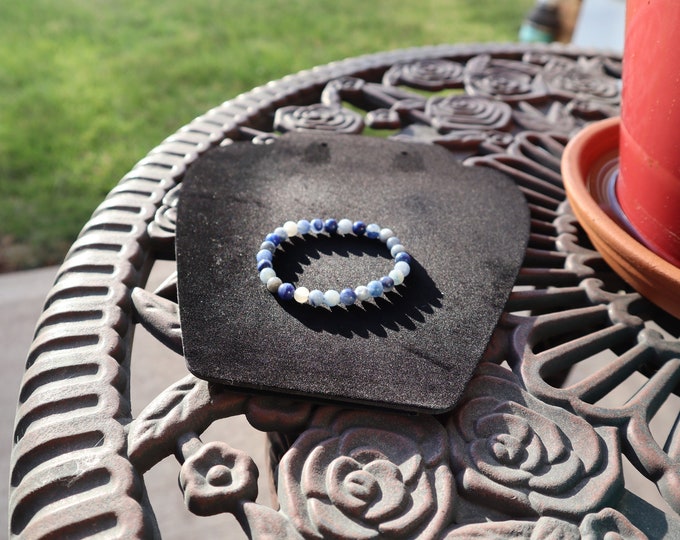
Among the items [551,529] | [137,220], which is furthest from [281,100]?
[551,529]

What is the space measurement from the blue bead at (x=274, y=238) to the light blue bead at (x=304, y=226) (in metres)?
0.03

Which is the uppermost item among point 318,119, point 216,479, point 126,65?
point 318,119

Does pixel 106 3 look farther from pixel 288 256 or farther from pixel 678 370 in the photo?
pixel 678 370

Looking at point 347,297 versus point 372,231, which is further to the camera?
point 372,231

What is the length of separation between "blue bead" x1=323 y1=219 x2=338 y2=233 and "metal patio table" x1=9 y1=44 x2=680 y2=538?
199mm

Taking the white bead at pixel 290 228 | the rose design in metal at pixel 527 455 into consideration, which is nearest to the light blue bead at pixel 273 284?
the white bead at pixel 290 228

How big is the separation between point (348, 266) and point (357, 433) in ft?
0.77

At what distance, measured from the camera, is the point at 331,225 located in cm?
80

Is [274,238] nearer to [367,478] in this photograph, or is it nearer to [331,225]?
[331,225]

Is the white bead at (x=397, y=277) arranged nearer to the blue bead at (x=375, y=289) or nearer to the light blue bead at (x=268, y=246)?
the blue bead at (x=375, y=289)

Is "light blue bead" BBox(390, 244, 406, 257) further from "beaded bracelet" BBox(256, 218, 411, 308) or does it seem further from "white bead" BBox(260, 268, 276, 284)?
"white bead" BBox(260, 268, 276, 284)

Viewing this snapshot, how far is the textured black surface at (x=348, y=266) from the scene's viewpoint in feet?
2.02

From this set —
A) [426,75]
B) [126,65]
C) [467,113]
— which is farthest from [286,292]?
[126,65]

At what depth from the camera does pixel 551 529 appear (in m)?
0.53
